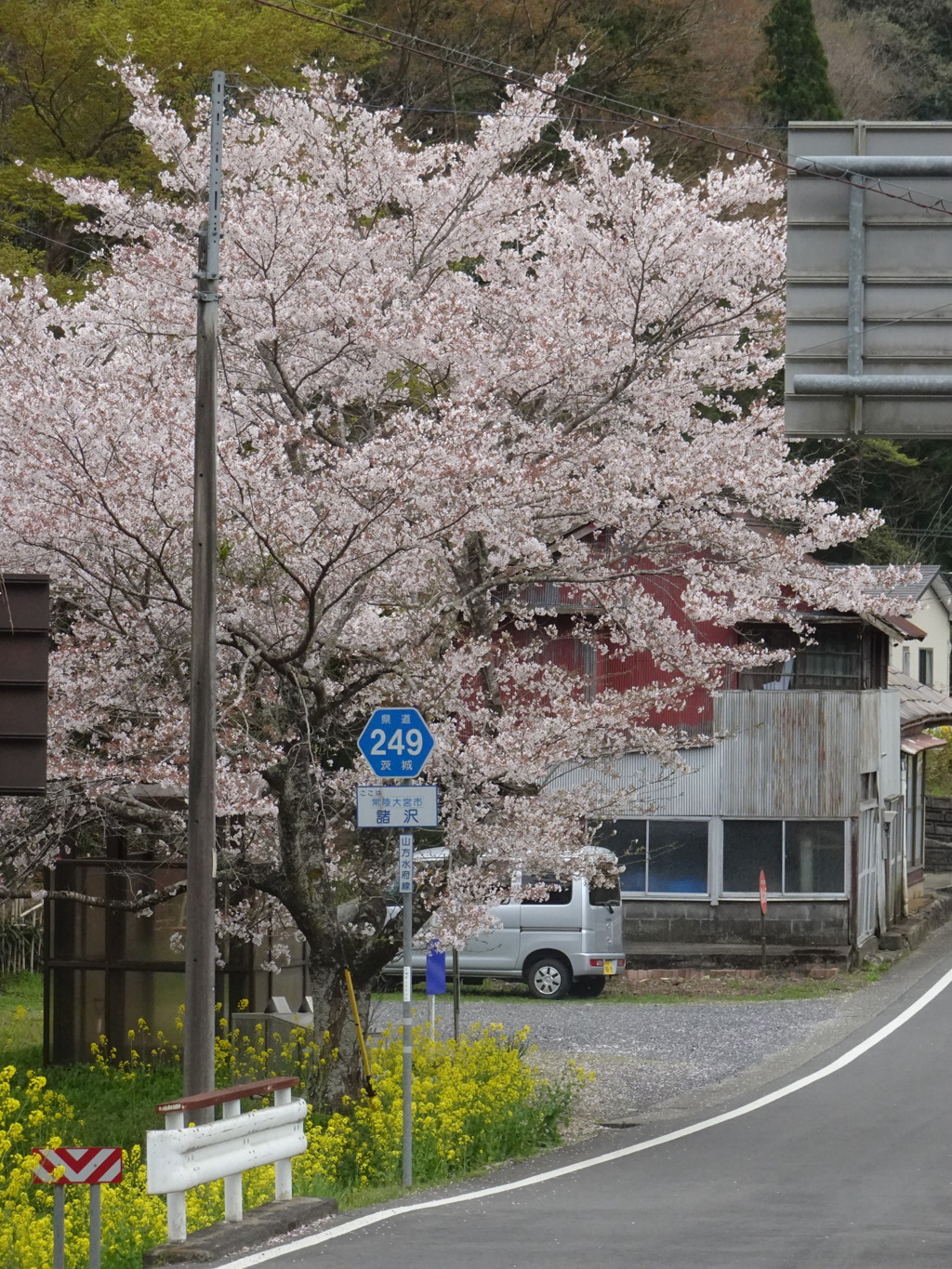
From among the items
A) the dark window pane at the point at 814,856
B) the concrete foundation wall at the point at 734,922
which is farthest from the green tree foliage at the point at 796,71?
the concrete foundation wall at the point at 734,922

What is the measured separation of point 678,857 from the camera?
2350 centimetres

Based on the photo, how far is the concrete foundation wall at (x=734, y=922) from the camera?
23.2m

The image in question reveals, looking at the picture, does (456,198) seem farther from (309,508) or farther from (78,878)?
(78,878)

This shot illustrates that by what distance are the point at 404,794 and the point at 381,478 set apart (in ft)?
6.89

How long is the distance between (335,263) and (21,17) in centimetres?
1692

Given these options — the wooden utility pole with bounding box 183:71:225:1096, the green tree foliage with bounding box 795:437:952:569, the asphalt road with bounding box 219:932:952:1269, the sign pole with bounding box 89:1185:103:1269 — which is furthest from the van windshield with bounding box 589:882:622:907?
the green tree foliage with bounding box 795:437:952:569

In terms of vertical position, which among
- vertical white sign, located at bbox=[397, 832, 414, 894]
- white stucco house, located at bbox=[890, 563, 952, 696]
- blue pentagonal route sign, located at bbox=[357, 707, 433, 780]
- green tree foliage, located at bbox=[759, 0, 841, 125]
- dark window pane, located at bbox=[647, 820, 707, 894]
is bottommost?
dark window pane, located at bbox=[647, 820, 707, 894]

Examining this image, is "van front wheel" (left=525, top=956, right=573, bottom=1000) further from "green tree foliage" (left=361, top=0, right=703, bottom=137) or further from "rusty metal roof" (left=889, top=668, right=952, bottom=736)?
"green tree foliage" (left=361, top=0, right=703, bottom=137)

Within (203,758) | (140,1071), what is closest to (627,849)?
(140,1071)

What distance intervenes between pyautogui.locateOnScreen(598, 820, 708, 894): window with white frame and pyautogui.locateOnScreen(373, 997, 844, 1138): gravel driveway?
2.56m

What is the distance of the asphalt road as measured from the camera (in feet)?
24.6

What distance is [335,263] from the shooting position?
12039 mm

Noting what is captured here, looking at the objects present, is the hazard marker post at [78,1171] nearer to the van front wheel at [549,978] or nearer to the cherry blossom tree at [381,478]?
the cherry blossom tree at [381,478]

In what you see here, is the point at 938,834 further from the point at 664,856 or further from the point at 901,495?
the point at 664,856
